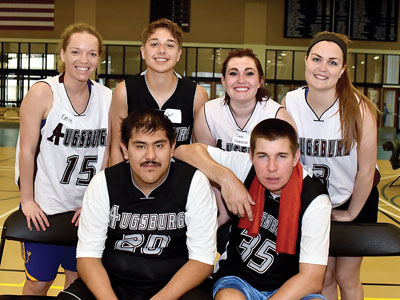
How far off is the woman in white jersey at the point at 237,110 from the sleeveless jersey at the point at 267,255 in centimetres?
40

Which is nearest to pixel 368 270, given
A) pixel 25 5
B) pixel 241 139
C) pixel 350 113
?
pixel 350 113

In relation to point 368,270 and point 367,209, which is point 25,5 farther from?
point 367,209

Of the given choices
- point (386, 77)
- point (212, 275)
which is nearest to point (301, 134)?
point (212, 275)

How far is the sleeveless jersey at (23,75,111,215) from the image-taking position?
2.80m

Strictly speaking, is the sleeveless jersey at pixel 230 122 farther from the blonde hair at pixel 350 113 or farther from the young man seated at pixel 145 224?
the young man seated at pixel 145 224

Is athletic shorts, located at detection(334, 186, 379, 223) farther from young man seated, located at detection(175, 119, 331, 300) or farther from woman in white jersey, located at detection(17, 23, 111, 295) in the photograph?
woman in white jersey, located at detection(17, 23, 111, 295)

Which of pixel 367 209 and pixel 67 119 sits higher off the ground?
pixel 67 119

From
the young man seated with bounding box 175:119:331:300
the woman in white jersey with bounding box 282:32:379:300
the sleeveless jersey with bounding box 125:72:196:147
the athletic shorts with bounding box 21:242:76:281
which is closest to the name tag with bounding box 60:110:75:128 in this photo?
the sleeveless jersey with bounding box 125:72:196:147

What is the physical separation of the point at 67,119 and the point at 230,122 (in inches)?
40.0

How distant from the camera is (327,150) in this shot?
2809 millimetres

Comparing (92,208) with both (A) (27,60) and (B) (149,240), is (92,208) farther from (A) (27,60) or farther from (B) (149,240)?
(A) (27,60)

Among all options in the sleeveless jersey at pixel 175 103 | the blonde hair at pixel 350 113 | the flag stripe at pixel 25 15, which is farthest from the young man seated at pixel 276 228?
the flag stripe at pixel 25 15

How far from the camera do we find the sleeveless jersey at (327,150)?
2.81m

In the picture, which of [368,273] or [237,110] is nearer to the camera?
[237,110]
